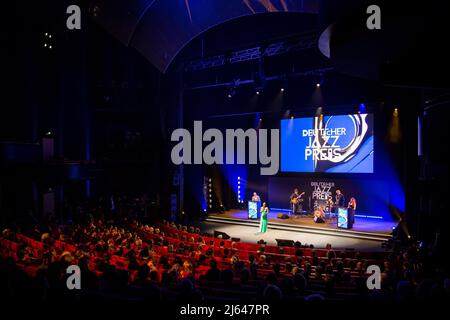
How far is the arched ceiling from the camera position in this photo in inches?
606

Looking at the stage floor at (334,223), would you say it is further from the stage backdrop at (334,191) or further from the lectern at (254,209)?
the stage backdrop at (334,191)

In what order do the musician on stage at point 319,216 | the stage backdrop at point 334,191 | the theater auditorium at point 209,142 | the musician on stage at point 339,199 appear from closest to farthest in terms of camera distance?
the theater auditorium at point 209,142 < the musician on stage at point 319,216 < the stage backdrop at point 334,191 < the musician on stage at point 339,199

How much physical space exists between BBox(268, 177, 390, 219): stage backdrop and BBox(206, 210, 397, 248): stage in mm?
664

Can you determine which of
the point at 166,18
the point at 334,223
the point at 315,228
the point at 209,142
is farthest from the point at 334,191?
the point at 166,18

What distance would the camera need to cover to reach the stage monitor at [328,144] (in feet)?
60.2

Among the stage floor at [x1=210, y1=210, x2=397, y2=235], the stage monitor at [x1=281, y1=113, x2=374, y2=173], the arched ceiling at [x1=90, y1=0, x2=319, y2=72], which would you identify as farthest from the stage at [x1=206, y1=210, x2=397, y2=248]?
the arched ceiling at [x1=90, y1=0, x2=319, y2=72]

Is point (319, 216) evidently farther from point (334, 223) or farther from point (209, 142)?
point (209, 142)

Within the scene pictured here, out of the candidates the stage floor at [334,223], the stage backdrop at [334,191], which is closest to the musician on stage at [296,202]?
the stage backdrop at [334,191]

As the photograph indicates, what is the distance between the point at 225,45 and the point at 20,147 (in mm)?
10392

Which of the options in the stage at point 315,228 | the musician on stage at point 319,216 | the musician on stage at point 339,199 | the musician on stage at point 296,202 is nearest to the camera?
the stage at point 315,228

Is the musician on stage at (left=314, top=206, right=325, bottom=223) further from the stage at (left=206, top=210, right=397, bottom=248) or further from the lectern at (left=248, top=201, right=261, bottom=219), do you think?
the lectern at (left=248, top=201, right=261, bottom=219)

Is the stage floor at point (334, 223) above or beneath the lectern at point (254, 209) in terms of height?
beneath

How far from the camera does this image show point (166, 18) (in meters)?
18.1

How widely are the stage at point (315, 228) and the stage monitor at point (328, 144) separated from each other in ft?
8.47
